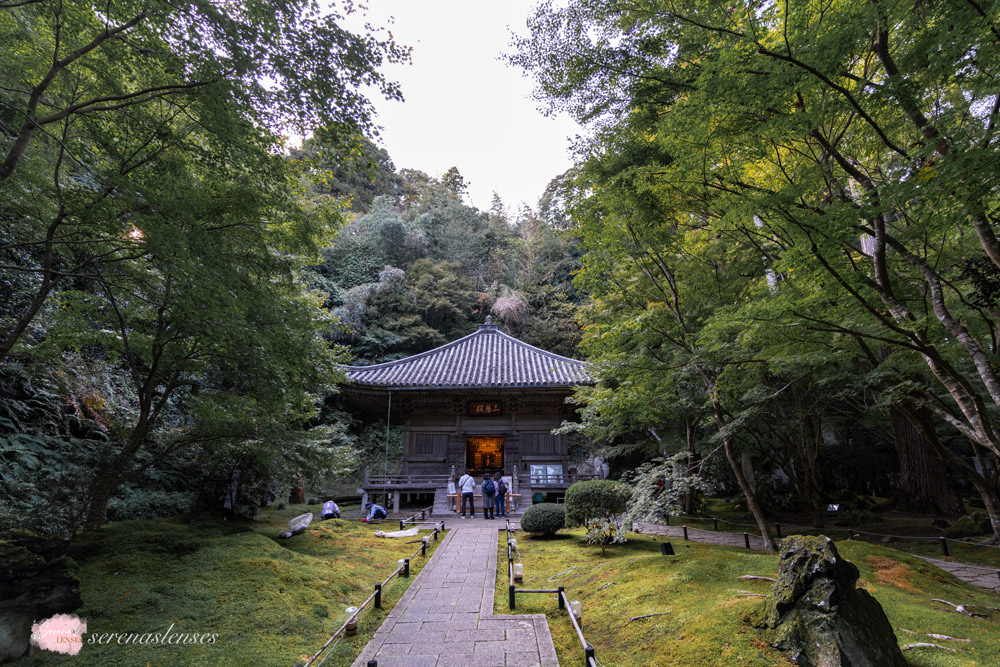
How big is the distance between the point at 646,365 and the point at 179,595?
7.00m

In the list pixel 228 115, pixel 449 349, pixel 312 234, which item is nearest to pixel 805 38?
pixel 228 115

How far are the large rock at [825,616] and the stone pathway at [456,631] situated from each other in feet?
6.66

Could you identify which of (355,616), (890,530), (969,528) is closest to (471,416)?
(890,530)

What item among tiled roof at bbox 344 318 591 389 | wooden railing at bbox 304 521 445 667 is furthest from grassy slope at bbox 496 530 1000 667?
tiled roof at bbox 344 318 591 389

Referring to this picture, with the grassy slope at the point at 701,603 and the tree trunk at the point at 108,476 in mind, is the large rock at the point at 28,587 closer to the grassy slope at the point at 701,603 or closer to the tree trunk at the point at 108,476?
the tree trunk at the point at 108,476

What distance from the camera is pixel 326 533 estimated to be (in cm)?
1013

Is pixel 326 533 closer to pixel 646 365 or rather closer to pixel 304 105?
pixel 646 365

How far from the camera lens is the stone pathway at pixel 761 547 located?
691cm

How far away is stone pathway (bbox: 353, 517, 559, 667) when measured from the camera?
4148mm

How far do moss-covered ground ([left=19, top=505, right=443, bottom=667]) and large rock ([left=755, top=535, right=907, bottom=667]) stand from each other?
3.98m

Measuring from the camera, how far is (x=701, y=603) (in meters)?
4.93

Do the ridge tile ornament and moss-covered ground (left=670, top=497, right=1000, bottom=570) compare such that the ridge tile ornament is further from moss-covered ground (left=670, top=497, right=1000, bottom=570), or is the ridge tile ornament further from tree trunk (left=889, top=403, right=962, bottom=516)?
tree trunk (left=889, top=403, right=962, bottom=516)

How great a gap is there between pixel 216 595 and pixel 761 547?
9.26 meters

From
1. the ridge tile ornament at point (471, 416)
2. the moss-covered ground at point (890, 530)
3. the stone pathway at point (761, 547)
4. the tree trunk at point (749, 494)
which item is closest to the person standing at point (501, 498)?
the ridge tile ornament at point (471, 416)
